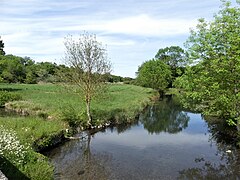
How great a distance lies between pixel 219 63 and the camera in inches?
816

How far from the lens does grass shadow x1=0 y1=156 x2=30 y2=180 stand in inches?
408

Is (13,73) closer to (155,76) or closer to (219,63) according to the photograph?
(155,76)

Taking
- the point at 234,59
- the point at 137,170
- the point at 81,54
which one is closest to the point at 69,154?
the point at 137,170

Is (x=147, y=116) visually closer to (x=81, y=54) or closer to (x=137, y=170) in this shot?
(x=81, y=54)

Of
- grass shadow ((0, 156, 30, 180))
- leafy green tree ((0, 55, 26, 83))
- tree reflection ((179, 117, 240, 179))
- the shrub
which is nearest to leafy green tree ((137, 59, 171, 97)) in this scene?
leafy green tree ((0, 55, 26, 83))

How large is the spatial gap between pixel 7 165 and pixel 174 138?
58.5ft

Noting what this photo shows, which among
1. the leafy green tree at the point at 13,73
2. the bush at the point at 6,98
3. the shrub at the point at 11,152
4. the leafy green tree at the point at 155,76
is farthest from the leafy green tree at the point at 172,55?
the shrub at the point at 11,152

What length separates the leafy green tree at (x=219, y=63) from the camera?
65.7 feet

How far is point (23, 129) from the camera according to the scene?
18484mm

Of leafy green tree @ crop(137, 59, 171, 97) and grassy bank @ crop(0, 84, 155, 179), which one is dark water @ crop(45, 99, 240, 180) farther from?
leafy green tree @ crop(137, 59, 171, 97)

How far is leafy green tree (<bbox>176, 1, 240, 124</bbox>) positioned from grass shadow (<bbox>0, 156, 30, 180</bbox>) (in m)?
14.8

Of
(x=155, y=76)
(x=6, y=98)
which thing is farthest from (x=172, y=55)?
(x=6, y=98)

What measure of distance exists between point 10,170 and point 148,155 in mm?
11020

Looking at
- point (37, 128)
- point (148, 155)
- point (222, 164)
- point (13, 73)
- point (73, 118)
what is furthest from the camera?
point (13, 73)
